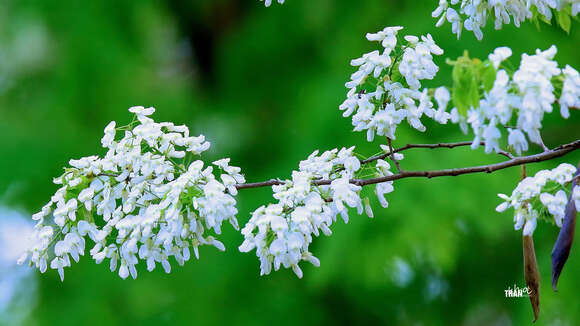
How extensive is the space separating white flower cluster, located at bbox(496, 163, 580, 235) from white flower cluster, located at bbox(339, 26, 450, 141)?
0.21m

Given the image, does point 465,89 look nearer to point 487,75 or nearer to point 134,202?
point 487,75

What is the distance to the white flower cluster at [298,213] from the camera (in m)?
1.30

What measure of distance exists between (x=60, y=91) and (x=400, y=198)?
2147 mm

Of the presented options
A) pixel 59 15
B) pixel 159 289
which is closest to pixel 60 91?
pixel 59 15

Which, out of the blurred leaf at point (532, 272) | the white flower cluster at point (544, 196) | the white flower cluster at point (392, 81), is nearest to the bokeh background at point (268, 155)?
the blurred leaf at point (532, 272)

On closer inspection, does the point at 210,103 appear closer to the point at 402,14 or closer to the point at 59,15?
the point at 59,15

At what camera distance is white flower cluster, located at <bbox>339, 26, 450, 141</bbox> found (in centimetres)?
140

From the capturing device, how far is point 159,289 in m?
4.20

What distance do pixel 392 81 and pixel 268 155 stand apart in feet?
9.39

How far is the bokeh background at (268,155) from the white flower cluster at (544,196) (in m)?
1.87

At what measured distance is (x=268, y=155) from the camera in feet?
14.1

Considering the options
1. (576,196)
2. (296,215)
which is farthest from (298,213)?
(576,196)

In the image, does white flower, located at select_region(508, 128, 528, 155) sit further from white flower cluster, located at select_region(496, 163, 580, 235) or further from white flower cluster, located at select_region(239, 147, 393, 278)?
white flower cluster, located at select_region(239, 147, 393, 278)

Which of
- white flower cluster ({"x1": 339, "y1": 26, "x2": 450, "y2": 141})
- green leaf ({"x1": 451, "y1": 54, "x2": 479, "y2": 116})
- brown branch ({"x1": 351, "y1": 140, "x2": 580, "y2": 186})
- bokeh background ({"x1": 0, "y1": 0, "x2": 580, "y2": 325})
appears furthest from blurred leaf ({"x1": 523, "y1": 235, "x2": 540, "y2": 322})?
bokeh background ({"x1": 0, "y1": 0, "x2": 580, "y2": 325})
